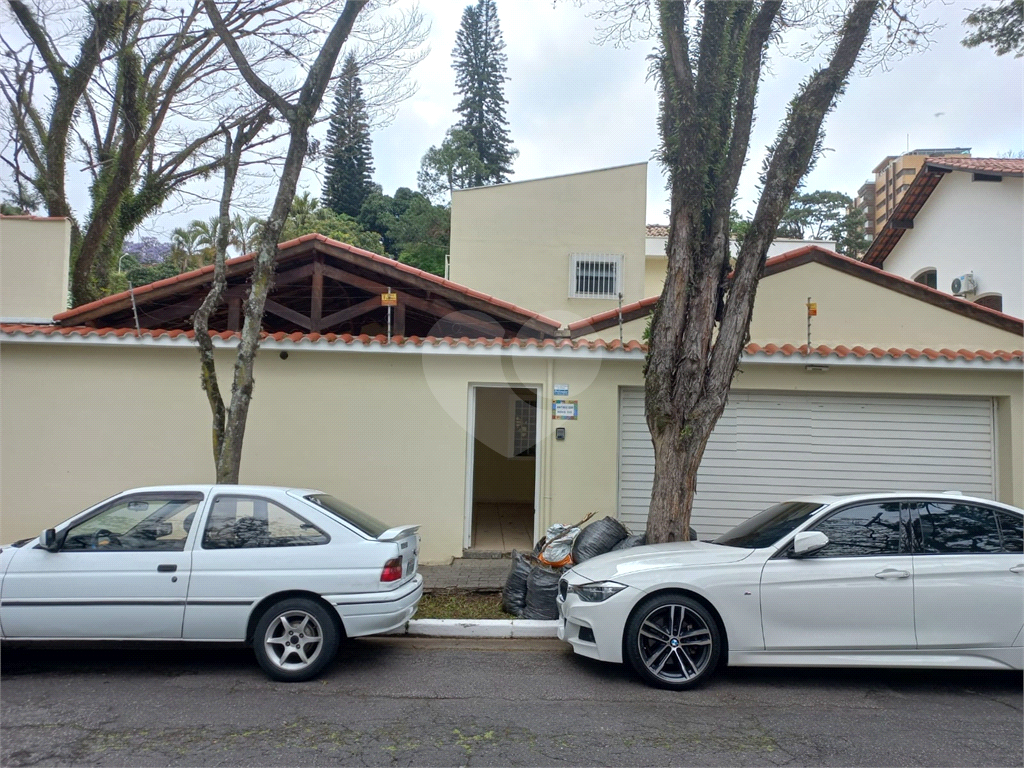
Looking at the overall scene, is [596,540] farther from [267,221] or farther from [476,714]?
[267,221]

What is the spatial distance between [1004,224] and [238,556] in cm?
1669

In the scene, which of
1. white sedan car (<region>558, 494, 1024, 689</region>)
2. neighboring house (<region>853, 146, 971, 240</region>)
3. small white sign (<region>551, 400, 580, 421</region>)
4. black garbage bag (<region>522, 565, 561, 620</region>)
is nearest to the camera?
white sedan car (<region>558, 494, 1024, 689</region>)

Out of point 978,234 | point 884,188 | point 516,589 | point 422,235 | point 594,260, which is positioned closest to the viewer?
point 516,589

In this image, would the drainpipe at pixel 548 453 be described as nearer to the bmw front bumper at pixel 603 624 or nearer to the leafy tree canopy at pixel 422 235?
the bmw front bumper at pixel 603 624

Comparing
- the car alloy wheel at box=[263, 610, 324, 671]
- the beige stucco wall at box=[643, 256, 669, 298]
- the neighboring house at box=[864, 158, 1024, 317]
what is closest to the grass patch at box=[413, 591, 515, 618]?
the car alloy wheel at box=[263, 610, 324, 671]

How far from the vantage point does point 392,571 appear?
18.0 ft

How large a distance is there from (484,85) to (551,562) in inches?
1462

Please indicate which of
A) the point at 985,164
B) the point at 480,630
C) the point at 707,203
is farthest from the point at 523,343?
the point at 985,164

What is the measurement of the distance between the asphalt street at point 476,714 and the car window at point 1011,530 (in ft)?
3.43

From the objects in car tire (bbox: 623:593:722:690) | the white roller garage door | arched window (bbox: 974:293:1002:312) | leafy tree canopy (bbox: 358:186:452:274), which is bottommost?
car tire (bbox: 623:593:722:690)

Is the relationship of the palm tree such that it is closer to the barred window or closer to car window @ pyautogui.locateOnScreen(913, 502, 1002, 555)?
the barred window

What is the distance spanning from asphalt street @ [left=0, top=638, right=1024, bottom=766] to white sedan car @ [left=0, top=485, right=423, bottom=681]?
0.36 meters

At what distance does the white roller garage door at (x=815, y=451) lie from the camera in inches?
378

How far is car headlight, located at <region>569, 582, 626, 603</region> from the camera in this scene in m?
5.32
